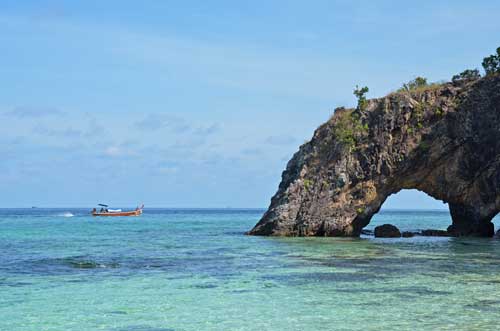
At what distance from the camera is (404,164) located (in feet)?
142

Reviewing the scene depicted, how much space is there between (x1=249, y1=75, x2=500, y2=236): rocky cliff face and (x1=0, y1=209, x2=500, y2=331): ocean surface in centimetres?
1146

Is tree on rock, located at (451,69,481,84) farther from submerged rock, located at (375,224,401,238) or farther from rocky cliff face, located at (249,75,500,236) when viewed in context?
submerged rock, located at (375,224,401,238)

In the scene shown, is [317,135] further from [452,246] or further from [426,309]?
[426,309]

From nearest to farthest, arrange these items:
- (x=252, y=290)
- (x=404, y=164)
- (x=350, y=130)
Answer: (x=252, y=290), (x=404, y=164), (x=350, y=130)

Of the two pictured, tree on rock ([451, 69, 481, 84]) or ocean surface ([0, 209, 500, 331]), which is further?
tree on rock ([451, 69, 481, 84])

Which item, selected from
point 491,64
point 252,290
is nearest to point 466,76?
point 491,64

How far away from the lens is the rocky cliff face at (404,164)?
4269 centimetres

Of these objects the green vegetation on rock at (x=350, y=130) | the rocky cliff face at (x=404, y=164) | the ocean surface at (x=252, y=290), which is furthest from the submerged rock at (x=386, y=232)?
the ocean surface at (x=252, y=290)

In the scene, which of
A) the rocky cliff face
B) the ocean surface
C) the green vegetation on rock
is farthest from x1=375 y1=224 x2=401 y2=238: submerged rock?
the ocean surface

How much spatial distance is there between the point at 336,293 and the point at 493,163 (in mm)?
27501

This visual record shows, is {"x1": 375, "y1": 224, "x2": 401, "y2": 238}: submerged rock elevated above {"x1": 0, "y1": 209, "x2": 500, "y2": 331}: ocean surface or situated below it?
above

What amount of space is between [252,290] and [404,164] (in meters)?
26.9

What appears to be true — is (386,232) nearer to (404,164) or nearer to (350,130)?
(404,164)

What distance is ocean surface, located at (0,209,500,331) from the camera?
14.6m
